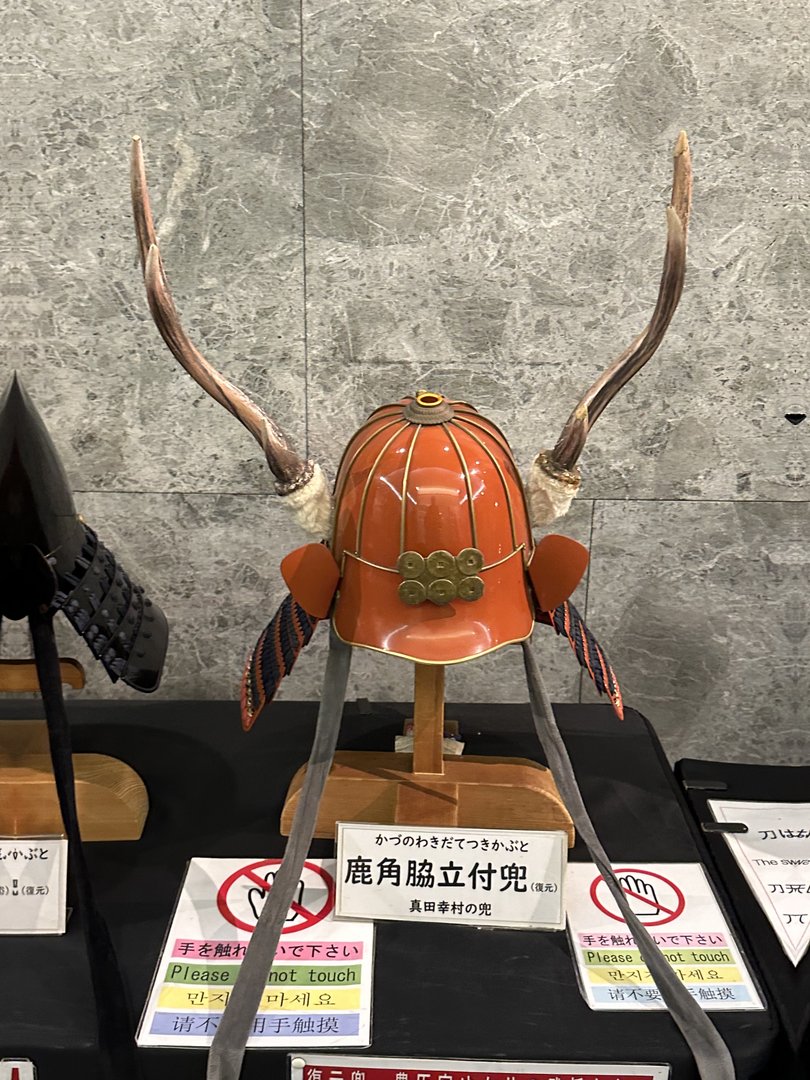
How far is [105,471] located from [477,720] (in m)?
0.63

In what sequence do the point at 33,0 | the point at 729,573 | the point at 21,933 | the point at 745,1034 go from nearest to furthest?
the point at 745,1034
the point at 21,933
the point at 33,0
the point at 729,573

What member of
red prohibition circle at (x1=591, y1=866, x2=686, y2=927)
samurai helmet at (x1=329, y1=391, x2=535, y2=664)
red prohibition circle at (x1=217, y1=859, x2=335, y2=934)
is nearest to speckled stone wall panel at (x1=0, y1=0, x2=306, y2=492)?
samurai helmet at (x1=329, y1=391, x2=535, y2=664)

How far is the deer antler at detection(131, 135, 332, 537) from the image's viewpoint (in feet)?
3.16

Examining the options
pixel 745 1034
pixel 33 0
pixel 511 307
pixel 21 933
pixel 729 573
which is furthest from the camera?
pixel 729 573

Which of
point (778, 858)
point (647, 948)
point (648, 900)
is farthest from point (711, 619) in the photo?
point (647, 948)

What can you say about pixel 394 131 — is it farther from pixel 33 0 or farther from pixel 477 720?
pixel 477 720

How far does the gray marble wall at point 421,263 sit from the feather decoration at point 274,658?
14.1 inches

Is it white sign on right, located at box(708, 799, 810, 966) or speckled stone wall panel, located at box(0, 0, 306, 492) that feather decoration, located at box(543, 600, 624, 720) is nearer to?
white sign on right, located at box(708, 799, 810, 966)

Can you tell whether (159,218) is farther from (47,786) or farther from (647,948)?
(647,948)

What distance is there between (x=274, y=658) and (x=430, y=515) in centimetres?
25

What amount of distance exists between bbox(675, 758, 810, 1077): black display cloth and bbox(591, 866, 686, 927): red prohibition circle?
0.06 metres

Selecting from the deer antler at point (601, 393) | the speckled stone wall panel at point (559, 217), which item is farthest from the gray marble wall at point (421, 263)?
the deer antler at point (601, 393)

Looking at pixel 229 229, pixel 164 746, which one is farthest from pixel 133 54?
pixel 164 746

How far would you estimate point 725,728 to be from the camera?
60.2 inches
